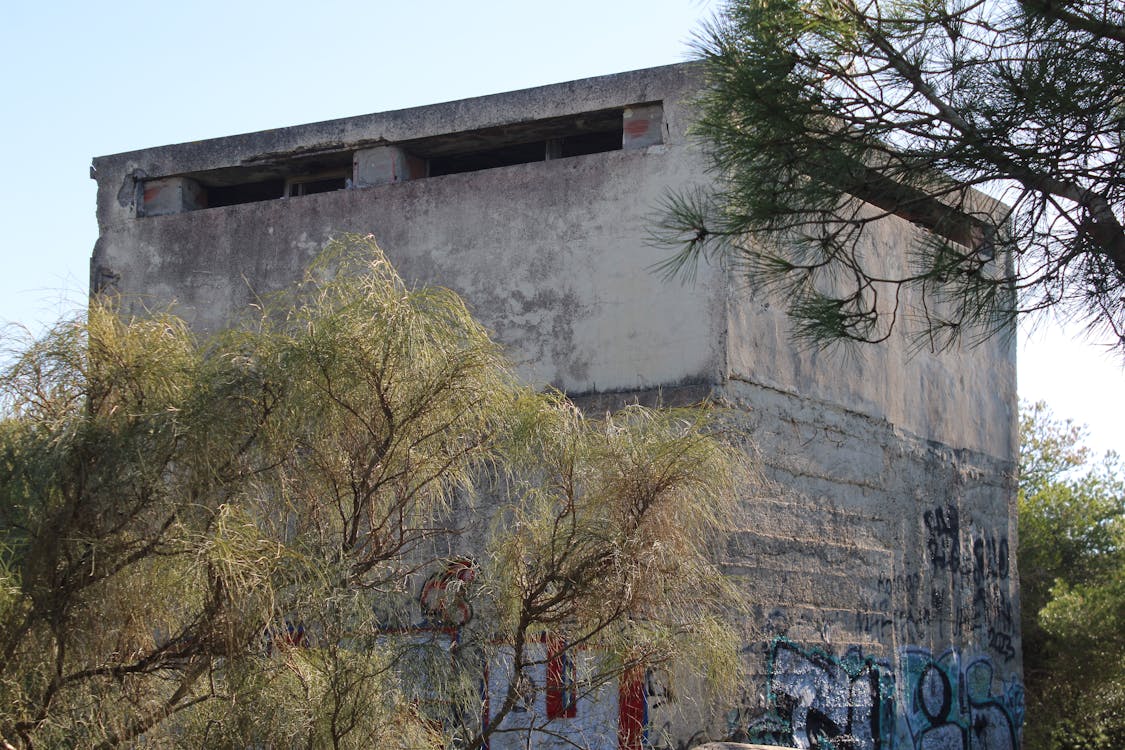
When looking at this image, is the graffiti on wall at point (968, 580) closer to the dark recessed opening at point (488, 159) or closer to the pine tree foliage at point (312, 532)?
the dark recessed opening at point (488, 159)

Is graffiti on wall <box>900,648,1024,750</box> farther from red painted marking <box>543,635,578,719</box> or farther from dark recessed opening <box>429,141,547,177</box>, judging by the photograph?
red painted marking <box>543,635,578,719</box>

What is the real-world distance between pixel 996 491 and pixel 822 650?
396 centimetres

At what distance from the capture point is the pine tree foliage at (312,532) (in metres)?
5.47

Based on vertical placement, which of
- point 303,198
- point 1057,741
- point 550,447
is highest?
point 303,198

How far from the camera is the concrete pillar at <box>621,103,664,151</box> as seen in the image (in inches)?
410

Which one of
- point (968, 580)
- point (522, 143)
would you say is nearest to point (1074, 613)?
point (968, 580)

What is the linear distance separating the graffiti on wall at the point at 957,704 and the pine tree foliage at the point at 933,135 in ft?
20.3

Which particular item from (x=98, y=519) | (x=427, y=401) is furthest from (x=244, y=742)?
(x=427, y=401)

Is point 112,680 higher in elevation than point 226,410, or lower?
lower

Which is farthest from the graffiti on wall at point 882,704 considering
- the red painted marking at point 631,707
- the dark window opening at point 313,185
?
the dark window opening at point 313,185

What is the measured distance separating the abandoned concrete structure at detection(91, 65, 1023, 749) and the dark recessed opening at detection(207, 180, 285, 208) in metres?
0.02

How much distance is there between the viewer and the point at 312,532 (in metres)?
6.06

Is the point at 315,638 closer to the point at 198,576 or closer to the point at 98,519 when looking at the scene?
the point at 198,576

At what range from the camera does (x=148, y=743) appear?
18.1 ft
